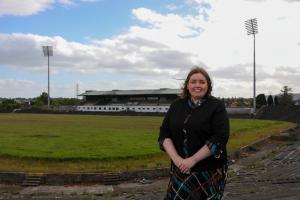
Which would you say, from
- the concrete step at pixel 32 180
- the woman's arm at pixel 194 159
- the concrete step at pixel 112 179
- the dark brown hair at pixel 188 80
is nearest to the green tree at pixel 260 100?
the concrete step at pixel 112 179

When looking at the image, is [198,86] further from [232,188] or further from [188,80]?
[232,188]

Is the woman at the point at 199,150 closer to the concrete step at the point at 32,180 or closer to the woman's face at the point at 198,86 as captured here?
the woman's face at the point at 198,86

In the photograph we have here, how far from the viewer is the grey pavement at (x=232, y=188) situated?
32.0ft

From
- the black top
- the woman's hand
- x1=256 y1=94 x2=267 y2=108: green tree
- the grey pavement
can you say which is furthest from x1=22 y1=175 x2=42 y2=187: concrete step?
x1=256 y1=94 x2=267 y2=108: green tree

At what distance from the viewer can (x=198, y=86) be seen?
13.4 feet

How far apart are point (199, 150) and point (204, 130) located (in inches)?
7.0

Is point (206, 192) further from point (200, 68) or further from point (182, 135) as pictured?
point (200, 68)

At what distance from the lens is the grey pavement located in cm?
977

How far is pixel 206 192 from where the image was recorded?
12.7ft

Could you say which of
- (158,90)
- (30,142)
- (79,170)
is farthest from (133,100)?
(79,170)

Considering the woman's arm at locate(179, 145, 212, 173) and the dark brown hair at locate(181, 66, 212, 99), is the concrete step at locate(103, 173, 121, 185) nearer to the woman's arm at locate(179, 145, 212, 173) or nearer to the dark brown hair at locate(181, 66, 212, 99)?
the dark brown hair at locate(181, 66, 212, 99)

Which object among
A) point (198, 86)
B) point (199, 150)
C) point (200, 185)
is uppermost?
point (198, 86)

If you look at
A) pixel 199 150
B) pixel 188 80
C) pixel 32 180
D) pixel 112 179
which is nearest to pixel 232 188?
pixel 112 179

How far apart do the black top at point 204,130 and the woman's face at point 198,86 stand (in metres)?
0.10
